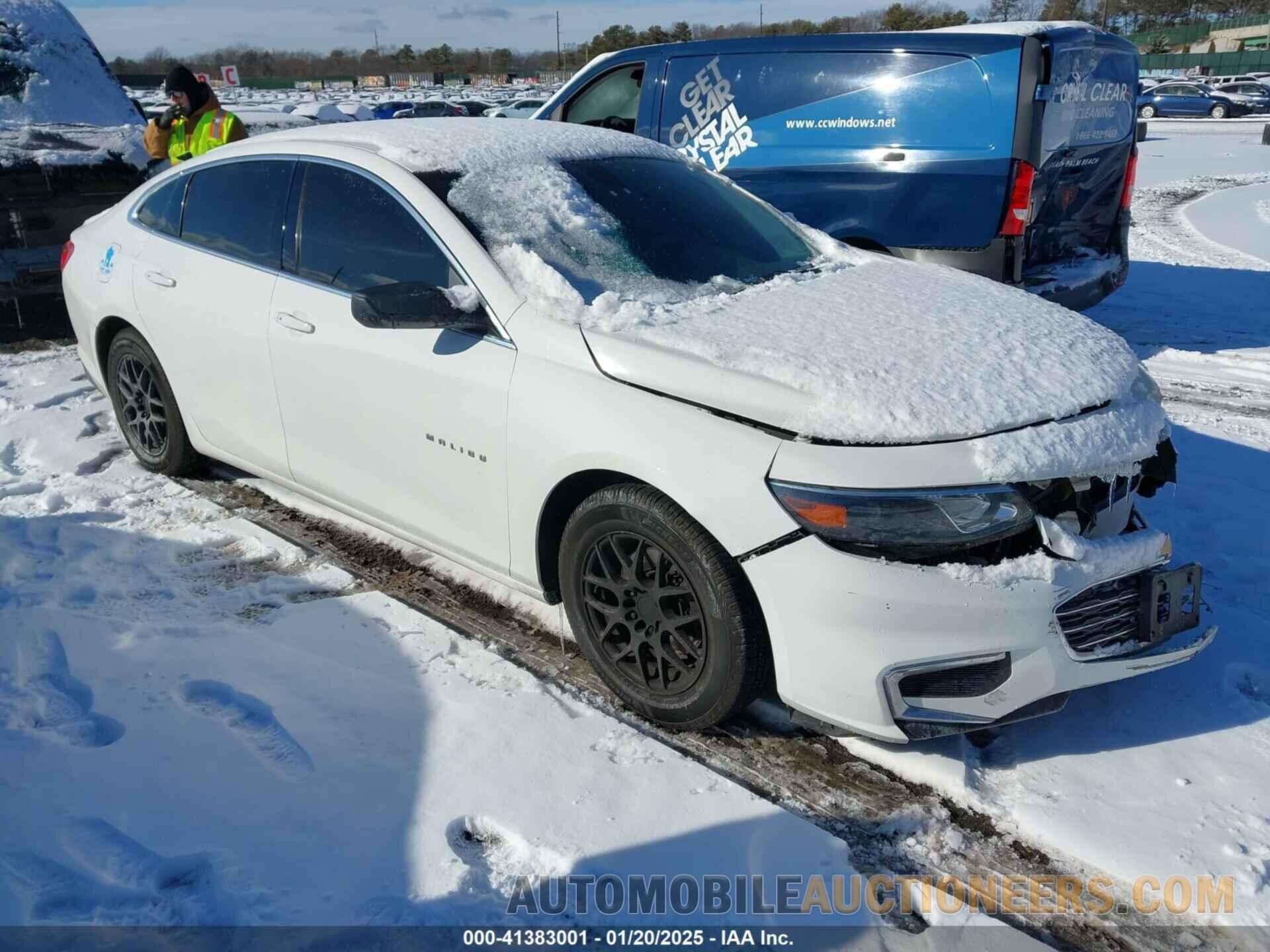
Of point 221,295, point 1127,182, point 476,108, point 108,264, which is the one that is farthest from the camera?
point 476,108

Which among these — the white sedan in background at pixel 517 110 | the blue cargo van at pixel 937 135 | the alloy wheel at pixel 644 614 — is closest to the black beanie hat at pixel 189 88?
the blue cargo van at pixel 937 135

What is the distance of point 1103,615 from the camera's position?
8.34ft

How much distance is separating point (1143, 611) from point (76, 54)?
7.82 meters

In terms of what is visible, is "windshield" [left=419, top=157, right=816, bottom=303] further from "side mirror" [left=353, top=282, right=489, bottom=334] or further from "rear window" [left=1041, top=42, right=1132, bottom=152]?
"rear window" [left=1041, top=42, right=1132, bottom=152]

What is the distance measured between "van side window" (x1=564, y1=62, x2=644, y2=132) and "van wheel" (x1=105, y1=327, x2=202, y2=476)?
12.8 feet

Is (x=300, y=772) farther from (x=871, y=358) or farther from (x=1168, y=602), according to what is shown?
(x=1168, y=602)

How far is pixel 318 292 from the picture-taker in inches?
135

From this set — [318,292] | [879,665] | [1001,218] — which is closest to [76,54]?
[318,292]

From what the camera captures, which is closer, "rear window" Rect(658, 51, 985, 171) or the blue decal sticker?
the blue decal sticker

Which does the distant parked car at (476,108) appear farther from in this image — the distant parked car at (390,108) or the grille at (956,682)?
the grille at (956,682)

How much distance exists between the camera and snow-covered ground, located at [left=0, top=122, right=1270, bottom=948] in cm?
230

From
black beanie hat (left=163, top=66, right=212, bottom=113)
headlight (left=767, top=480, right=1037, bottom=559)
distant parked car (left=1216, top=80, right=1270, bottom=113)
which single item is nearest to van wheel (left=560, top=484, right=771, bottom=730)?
headlight (left=767, top=480, right=1037, bottom=559)

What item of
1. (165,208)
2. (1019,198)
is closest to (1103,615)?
(1019,198)

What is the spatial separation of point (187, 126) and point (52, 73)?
62.1 inches
